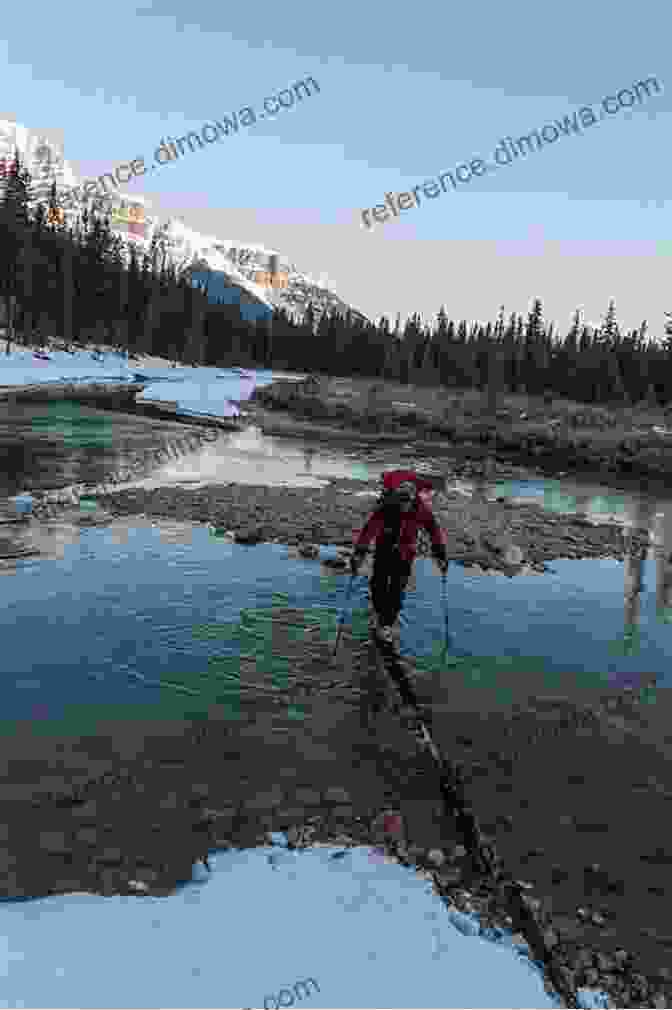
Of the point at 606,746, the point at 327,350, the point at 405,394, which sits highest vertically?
the point at 327,350

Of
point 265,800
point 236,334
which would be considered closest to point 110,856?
point 265,800

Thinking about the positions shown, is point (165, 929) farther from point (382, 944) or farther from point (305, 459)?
point (305, 459)

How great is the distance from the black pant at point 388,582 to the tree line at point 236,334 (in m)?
60.0

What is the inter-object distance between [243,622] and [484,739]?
4744mm

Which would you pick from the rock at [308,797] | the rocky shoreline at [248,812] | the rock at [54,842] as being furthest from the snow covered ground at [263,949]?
the rock at [308,797]

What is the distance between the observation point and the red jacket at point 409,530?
31.9 feet

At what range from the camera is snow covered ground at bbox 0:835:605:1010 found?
155 inches

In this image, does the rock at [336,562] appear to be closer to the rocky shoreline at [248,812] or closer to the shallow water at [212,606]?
the shallow water at [212,606]

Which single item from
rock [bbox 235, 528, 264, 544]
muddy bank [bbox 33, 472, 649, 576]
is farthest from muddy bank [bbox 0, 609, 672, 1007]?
muddy bank [bbox 33, 472, 649, 576]

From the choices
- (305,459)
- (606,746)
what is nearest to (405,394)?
(305,459)

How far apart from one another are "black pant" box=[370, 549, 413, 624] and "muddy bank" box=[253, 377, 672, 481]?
25.7m

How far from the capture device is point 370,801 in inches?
261

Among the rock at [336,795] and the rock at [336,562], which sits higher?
the rock at [336,562]

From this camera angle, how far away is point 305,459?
3178 cm
